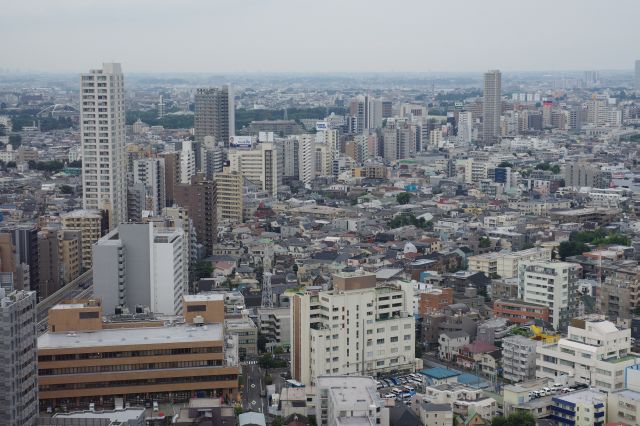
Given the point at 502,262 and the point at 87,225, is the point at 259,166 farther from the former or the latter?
the point at 502,262

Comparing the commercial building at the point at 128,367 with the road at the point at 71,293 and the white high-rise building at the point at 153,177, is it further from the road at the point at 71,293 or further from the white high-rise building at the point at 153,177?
the white high-rise building at the point at 153,177

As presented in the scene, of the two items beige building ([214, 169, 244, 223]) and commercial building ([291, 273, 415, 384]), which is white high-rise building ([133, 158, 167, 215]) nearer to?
beige building ([214, 169, 244, 223])

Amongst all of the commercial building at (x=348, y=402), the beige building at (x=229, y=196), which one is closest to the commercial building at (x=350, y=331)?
the commercial building at (x=348, y=402)

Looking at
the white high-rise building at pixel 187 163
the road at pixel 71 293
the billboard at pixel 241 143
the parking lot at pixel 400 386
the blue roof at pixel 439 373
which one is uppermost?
the billboard at pixel 241 143

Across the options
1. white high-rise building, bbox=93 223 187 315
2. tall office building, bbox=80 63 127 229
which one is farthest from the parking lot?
tall office building, bbox=80 63 127 229

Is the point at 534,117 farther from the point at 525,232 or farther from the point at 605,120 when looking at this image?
the point at 525,232

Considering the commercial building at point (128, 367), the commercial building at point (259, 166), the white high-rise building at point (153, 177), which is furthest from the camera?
the commercial building at point (259, 166)
